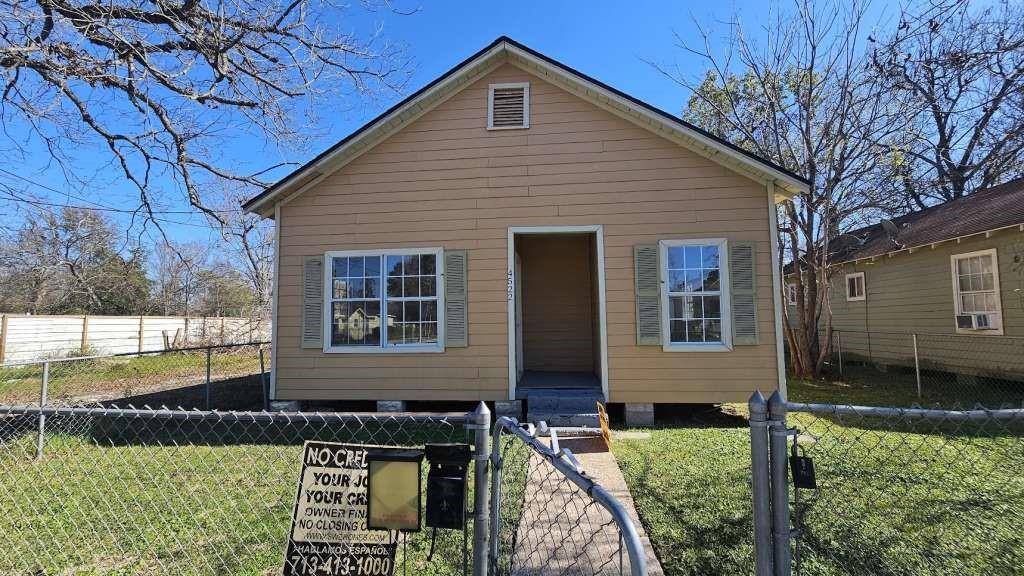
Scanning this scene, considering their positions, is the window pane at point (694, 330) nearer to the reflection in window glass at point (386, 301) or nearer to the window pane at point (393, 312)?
the reflection in window glass at point (386, 301)

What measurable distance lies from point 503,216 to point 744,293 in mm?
3797

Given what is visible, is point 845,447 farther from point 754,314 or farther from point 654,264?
point 654,264

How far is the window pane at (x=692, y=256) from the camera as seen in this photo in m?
7.12

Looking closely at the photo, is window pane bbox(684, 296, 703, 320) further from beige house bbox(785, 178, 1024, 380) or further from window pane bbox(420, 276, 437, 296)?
beige house bbox(785, 178, 1024, 380)

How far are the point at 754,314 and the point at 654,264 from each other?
1.61 m

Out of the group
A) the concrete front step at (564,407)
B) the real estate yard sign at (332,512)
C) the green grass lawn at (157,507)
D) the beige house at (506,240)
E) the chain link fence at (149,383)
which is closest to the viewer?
the real estate yard sign at (332,512)

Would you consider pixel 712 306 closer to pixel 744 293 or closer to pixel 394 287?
pixel 744 293


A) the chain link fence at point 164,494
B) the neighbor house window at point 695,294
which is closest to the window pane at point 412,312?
the chain link fence at point 164,494

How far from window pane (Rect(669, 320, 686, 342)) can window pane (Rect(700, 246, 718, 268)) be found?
0.95 m

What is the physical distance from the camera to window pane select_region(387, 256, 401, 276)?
752cm

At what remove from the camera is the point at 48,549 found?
11.0ft

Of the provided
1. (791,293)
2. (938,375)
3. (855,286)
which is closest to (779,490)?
(938,375)

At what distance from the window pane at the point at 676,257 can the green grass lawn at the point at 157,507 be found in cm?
400

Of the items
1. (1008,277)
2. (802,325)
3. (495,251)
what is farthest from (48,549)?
(1008,277)
